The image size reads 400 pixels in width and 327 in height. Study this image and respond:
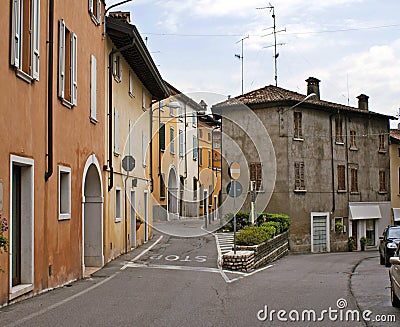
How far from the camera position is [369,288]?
1554 cm

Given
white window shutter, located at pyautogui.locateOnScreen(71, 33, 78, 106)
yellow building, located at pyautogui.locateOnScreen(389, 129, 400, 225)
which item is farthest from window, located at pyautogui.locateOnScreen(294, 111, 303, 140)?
white window shutter, located at pyautogui.locateOnScreen(71, 33, 78, 106)

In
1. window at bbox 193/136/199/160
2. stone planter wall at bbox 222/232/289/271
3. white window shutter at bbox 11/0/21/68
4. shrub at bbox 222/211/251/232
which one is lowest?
stone planter wall at bbox 222/232/289/271

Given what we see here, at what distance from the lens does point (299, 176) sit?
127 feet

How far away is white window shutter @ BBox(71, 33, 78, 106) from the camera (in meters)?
15.8

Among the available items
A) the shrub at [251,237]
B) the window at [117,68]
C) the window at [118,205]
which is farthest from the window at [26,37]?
the shrub at [251,237]

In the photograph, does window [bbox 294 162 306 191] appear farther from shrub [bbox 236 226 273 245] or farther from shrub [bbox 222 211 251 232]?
shrub [bbox 236 226 273 245]

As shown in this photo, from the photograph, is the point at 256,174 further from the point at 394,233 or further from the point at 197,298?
the point at 197,298

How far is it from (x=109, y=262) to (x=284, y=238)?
527 inches

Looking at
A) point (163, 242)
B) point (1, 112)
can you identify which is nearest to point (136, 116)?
point (163, 242)

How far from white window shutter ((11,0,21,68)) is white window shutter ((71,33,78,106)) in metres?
3.97

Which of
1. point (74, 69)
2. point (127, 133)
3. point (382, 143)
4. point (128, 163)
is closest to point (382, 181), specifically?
point (382, 143)

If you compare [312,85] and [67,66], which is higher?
[312,85]

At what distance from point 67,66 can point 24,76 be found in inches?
152

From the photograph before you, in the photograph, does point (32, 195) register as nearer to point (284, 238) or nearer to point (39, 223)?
point (39, 223)
